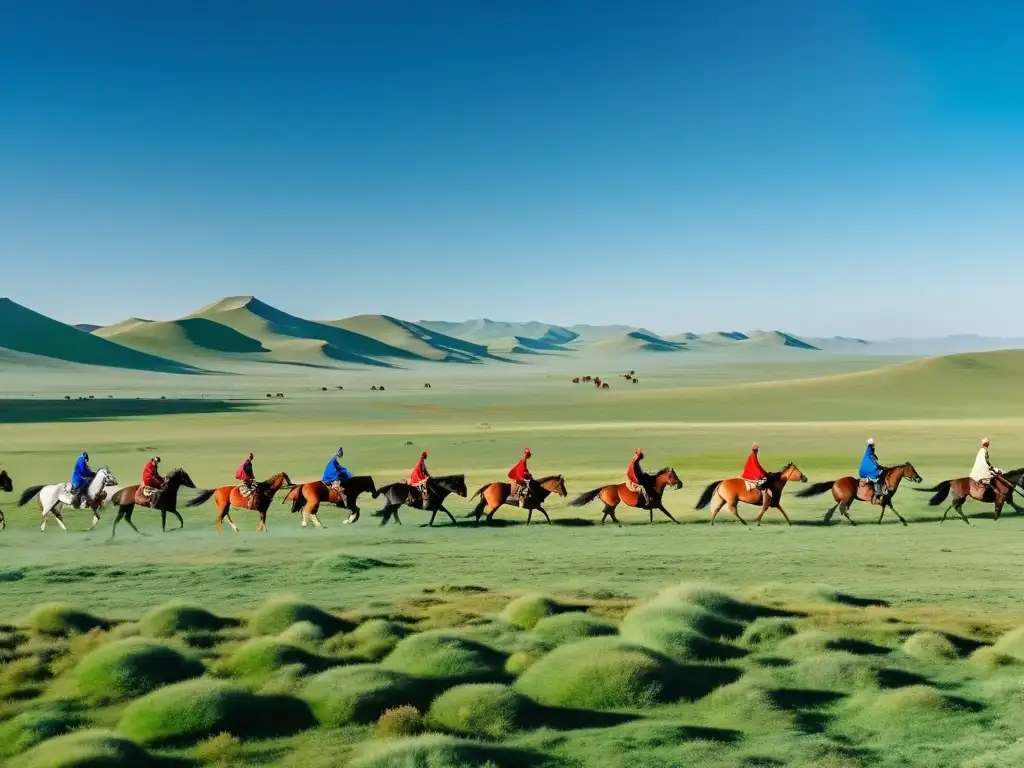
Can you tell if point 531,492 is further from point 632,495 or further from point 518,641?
point 518,641

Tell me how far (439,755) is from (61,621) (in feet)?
25.1

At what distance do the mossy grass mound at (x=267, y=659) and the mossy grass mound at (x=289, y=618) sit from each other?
1145mm

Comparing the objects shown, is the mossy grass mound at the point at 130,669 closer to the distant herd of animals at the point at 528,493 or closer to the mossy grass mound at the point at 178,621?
the mossy grass mound at the point at 178,621

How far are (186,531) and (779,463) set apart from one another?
23.6 meters

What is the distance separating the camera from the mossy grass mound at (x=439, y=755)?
8359mm

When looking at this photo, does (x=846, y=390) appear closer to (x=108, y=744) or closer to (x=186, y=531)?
(x=186, y=531)

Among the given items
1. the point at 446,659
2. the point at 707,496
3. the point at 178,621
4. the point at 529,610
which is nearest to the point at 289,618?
the point at 178,621

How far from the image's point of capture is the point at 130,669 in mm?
10898

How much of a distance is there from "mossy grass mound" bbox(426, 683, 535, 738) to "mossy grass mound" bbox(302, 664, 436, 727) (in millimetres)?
407

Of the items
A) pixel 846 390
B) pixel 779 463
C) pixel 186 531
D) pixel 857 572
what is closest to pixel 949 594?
pixel 857 572

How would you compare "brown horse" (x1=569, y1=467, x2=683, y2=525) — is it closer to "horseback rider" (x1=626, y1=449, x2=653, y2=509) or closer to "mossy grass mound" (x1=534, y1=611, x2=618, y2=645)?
"horseback rider" (x1=626, y1=449, x2=653, y2=509)

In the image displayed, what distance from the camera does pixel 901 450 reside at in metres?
40.8

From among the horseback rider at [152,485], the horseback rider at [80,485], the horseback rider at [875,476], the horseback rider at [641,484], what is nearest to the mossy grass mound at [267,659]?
the horseback rider at [152,485]

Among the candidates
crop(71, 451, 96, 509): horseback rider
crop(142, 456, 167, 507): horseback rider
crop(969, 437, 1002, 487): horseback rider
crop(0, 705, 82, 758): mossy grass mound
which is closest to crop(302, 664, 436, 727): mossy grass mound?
crop(0, 705, 82, 758): mossy grass mound
